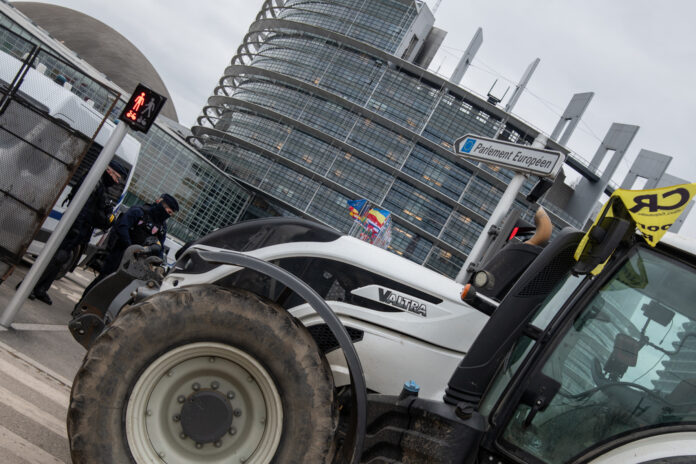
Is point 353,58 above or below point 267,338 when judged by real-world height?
above

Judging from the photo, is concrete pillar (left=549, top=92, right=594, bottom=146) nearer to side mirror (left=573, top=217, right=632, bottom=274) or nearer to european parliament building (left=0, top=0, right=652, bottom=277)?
european parliament building (left=0, top=0, right=652, bottom=277)

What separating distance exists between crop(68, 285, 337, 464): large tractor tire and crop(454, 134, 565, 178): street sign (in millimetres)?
3812

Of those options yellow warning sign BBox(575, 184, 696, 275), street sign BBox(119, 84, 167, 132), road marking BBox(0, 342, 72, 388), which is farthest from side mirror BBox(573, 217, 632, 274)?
street sign BBox(119, 84, 167, 132)

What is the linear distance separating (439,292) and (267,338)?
3.33 ft

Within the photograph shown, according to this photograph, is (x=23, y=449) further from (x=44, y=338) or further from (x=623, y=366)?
(x=623, y=366)

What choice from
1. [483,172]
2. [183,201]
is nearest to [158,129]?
[183,201]

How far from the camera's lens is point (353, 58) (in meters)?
64.6

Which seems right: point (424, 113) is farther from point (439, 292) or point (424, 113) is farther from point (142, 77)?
point (439, 292)

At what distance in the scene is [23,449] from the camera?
8.91 ft

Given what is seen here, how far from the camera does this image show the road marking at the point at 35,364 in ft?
13.6

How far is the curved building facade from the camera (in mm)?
61438

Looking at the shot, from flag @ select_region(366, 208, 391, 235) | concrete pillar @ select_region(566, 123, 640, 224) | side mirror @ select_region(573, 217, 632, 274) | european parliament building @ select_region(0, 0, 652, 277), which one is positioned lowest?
side mirror @ select_region(573, 217, 632, 274)

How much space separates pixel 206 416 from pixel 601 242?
1.90 metres

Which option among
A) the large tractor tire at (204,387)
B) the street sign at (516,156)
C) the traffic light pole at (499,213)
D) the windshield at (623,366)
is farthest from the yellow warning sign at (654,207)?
the traffic light pole at (499,213)
